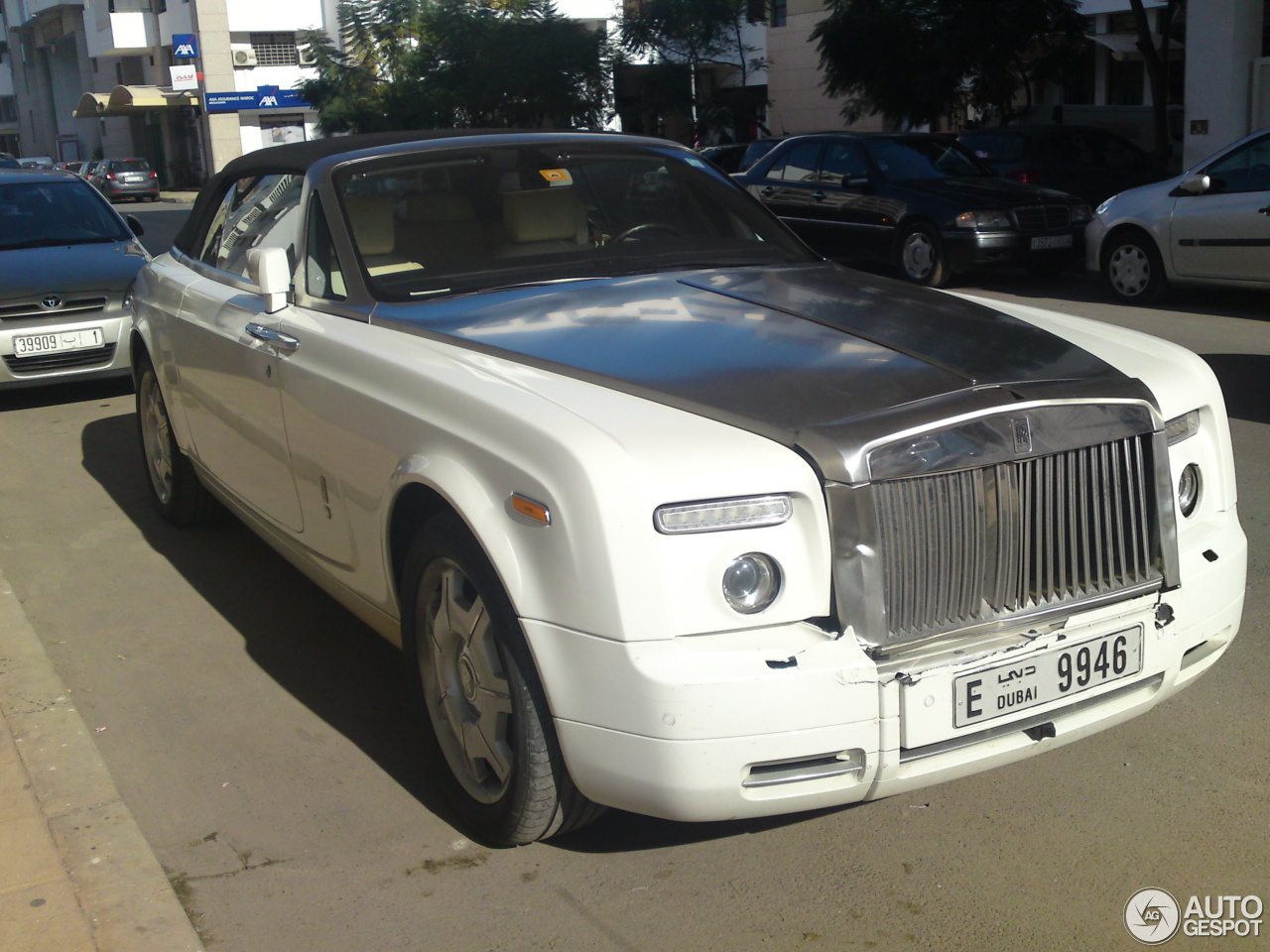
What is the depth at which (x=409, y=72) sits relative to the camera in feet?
102

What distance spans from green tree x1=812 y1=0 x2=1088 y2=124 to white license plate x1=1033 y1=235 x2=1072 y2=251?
387 inches

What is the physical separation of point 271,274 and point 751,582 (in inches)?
81.1

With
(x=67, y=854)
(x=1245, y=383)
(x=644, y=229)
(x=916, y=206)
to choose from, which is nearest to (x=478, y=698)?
(x=67, y=854)

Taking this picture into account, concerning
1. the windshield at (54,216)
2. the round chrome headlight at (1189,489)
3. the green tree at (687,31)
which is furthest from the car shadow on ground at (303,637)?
the green tree at (687,31)

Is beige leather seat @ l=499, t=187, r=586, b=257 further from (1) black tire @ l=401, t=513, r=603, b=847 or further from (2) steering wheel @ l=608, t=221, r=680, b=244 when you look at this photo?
(1) black tire @ l=401, t=513, r=603, b=847

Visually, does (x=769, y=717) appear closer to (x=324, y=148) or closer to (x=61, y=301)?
(x=324, y=148)

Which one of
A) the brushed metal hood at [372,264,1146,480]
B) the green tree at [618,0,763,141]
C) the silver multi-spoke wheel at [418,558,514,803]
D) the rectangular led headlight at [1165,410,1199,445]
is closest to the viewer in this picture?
the brushed metal hood at [372,264,1146,480]

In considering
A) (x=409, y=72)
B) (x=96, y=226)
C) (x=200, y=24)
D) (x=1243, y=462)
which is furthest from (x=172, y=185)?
(x=1243, y=462)

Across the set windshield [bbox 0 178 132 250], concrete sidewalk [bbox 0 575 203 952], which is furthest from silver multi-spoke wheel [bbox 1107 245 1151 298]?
concrete sidewalk [bbox 0 575 203 952]

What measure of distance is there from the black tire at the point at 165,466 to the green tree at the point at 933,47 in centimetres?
1880

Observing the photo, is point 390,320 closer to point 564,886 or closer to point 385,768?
point 385,768

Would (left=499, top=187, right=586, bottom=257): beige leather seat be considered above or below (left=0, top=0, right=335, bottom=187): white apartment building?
below

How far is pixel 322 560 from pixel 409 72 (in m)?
29.0

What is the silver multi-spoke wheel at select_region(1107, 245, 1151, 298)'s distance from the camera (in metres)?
11.7
